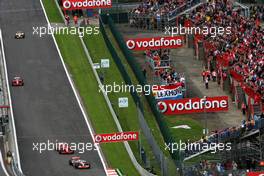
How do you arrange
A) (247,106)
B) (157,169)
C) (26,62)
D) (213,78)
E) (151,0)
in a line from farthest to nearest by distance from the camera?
(151,0), (26,62), (213,78), (247,106), (157,169)

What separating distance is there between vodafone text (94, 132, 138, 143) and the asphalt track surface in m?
1.86

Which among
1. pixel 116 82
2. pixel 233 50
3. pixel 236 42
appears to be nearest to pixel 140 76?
pixel 116 82

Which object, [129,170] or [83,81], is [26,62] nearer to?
[83,81]

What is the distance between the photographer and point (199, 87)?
130500 millimetres

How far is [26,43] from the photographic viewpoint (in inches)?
5748

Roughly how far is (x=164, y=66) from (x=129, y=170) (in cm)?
2014

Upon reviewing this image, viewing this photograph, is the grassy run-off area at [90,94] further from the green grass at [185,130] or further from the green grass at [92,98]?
the green grass at [185,130]

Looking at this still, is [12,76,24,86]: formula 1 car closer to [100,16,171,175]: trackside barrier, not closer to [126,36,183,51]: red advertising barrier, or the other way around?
[100,16,171,175]: trackside barrier

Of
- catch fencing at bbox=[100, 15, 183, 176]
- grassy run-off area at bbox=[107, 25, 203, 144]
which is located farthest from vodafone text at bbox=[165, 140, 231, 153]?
grassy run-off area at bbox=[107, 25, 203, 144]

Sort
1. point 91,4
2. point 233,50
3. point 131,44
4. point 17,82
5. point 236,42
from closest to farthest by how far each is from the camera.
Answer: point 233,50
point 131,44
point 236,42
point 17,82
point 91,4

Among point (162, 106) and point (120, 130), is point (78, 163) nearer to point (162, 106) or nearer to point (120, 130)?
point (120, 130)

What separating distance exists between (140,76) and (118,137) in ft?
42.4

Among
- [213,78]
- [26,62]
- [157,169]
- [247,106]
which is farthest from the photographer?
[26,62]

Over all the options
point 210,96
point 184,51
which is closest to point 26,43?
point 184,51
